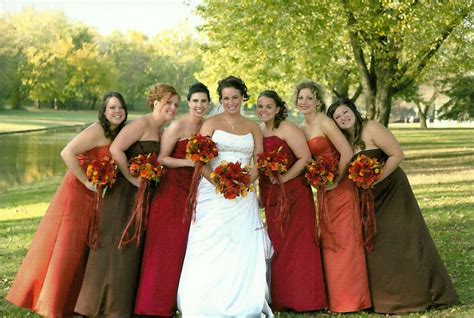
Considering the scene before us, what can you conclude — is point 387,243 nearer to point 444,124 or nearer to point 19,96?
point 444,124

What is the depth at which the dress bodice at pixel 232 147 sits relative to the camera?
26.1ft

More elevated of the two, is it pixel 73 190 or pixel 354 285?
pixel 73 190

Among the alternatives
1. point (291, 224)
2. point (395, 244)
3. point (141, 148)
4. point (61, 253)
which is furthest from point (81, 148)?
point (395, 244)

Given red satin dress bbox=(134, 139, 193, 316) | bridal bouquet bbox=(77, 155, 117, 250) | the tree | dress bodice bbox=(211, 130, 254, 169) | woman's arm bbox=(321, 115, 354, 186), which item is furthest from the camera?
the tree

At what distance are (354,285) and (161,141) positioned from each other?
265 centimetres

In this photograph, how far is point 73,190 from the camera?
7988 mm

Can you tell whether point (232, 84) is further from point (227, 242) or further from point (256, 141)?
point (227, 242)

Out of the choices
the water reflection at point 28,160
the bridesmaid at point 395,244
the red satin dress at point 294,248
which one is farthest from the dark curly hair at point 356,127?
the water reflection at point 28,160

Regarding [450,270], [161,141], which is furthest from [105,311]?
[450,270]

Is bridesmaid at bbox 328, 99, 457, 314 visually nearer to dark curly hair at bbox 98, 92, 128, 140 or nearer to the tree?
dark curly hair at bbox 98, 92, 128, 140

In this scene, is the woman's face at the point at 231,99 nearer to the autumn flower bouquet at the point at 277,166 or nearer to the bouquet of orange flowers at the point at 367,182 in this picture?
the autumn flower bouquet at the point at 277,166

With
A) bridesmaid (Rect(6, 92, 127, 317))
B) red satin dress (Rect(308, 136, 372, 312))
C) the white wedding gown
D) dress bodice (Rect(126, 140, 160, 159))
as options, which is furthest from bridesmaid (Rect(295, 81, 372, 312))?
bridesmaid (Rect(6, 92, 127, 317))

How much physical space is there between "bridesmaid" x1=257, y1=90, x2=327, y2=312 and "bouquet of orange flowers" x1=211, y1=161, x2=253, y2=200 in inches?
26.5

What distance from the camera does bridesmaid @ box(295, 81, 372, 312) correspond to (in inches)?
320
